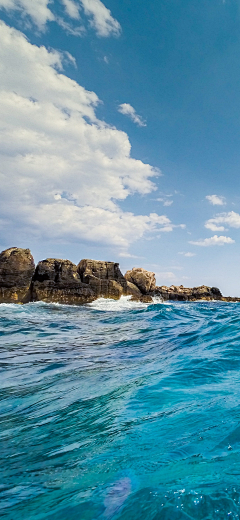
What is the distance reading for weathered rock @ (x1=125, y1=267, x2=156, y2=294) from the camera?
4491 centimetres

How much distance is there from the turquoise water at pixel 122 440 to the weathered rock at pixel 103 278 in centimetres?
2787

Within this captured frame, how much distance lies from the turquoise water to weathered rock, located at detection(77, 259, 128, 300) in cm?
2787

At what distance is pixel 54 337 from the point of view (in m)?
8.92

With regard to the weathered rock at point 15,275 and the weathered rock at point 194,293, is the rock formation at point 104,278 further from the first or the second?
the weathered rock at point 194,293

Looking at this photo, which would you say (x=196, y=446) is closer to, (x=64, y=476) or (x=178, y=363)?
(x=64, y=476)

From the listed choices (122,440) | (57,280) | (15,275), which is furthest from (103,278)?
(122,440)

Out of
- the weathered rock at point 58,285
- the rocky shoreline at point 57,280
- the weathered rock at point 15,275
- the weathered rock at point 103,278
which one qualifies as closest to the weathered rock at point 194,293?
the rocky shoreline at point 57,280

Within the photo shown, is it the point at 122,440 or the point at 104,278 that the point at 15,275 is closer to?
the point at 104,278

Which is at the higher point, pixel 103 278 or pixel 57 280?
pixel 103 278

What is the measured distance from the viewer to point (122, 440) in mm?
2312

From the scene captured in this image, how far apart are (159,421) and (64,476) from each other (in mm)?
1086

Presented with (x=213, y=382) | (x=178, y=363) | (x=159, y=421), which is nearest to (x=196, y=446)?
(x=159, y=421)

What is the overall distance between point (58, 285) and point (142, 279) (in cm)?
1920

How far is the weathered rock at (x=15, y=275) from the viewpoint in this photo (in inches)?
1024
